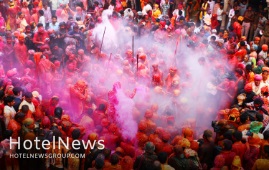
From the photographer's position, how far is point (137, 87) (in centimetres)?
810

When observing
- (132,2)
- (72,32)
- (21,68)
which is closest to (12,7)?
(72,32)

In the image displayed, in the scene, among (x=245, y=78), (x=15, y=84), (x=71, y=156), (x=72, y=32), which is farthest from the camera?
(x=72, y=32)

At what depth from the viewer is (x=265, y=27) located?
12.0 m

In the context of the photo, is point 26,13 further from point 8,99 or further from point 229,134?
point 229,134

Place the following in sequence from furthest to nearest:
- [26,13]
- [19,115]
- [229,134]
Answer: [26,13]
[19,115]
[229,134]

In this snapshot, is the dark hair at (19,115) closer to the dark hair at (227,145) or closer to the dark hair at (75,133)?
the dark hair at (75,133)

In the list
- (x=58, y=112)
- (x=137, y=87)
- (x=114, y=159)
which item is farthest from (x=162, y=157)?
(x=137, y=87)

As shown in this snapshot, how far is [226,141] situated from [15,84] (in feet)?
14.2

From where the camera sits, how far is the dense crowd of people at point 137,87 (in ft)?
19.3

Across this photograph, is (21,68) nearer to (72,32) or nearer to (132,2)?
(72,32)

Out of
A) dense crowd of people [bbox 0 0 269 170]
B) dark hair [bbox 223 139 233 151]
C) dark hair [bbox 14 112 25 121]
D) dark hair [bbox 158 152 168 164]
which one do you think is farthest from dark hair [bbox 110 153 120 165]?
dark hair [bbox 14 112 25 121]

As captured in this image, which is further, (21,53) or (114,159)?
(21,53)

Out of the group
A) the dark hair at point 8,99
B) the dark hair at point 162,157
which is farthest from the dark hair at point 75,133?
the dark hair at point 8,99

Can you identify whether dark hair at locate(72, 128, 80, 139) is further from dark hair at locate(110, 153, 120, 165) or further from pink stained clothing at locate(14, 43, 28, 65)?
pink stained clothing at locate(14, 43, 28, 65)
